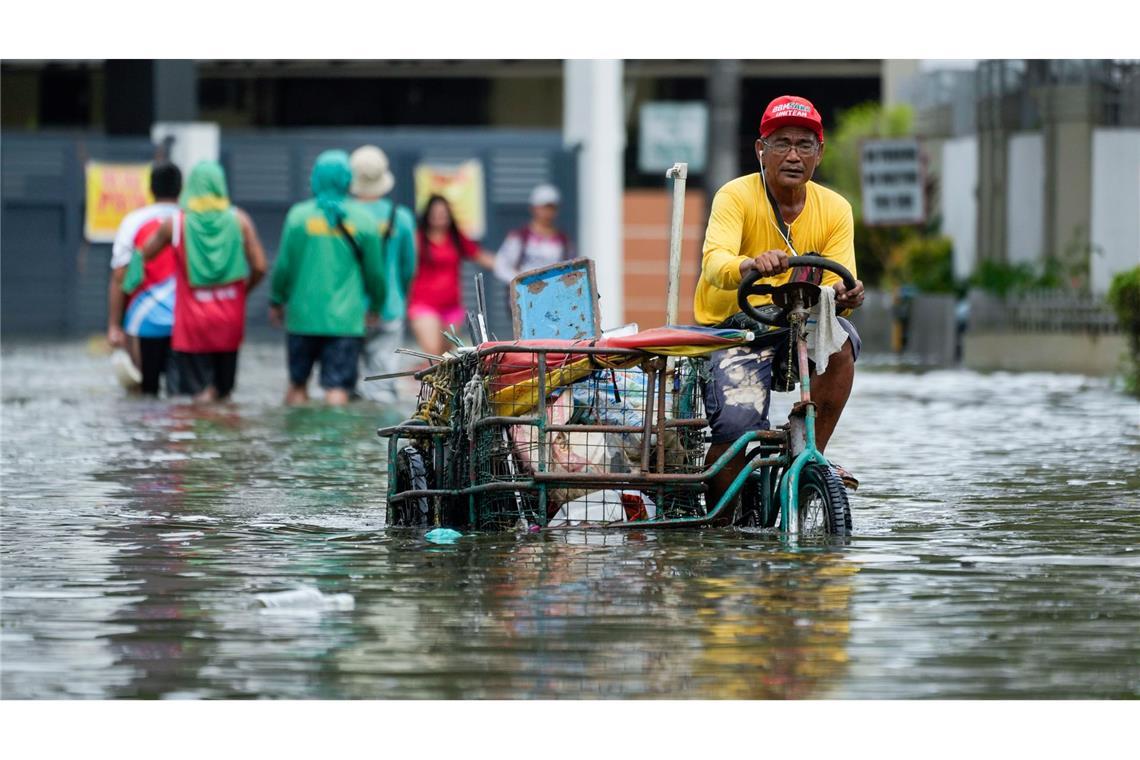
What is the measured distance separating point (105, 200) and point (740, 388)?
2175cm

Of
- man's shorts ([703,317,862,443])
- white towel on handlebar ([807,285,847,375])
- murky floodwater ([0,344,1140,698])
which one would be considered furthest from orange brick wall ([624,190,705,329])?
white towel on handlebar ([807,285,847,375])

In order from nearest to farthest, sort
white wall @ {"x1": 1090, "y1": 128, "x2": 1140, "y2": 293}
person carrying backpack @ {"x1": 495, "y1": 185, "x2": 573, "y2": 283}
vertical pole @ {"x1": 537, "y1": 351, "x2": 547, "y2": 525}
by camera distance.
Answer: vertical pole @ {"x1": 537, "y1": 351, "x2": 547, "y2": 525} < person carrying backpack @ {"x1": 495, "y1": 185, "x2": 573, "y2": 283} < white wall @ {"x1": 1090, "y1": 128, "x2": 1140, "y2": 293}

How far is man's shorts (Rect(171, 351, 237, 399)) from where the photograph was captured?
669 inches

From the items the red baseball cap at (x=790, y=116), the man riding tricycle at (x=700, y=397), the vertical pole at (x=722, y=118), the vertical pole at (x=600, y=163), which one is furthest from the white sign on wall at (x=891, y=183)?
the red baseball cap at (x=790, y=116)

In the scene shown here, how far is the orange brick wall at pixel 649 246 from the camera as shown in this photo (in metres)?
33.0

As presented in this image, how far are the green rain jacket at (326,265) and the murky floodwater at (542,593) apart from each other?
12.0 ft

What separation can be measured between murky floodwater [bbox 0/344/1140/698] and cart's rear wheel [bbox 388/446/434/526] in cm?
16

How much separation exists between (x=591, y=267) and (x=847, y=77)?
3185 cm

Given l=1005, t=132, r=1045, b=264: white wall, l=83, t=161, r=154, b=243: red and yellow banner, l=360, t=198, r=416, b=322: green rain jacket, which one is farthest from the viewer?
l=83, t=161, r=154, b=243: red and yellow banner

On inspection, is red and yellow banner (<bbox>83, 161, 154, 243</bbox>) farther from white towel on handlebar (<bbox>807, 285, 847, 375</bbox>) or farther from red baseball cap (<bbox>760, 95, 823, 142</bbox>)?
white towel on handlebar (<bbox>807, 285, 847, 375</bbox>)

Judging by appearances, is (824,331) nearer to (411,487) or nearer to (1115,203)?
(411,487)

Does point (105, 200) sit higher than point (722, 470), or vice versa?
point (105, 200)

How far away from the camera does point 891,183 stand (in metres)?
29.3

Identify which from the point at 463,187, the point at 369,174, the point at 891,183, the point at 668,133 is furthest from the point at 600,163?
the point at 369,174
